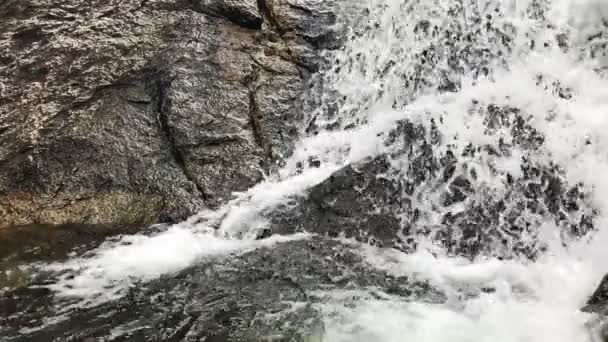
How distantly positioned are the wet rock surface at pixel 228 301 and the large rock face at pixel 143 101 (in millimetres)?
1199

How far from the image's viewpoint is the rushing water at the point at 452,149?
13.9 ft

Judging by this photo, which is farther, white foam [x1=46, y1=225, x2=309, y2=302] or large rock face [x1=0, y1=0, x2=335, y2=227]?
large rock face [x1=0, y1=0, x2=335, y2=227]

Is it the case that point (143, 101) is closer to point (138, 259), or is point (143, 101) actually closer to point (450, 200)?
point (138, 259)

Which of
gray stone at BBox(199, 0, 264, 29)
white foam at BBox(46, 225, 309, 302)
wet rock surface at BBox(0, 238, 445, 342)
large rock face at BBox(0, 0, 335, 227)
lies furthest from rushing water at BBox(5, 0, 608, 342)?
gray stone at BBox(199, 0, 264, 29)

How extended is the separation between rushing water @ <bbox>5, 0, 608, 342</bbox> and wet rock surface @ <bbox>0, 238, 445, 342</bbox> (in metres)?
0.15

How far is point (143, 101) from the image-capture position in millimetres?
6328

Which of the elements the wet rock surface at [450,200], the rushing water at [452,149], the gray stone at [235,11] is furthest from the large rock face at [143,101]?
the wet rock surface at [450,200]

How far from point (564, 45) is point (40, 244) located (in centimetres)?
575

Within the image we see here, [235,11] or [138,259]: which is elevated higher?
[235,11]

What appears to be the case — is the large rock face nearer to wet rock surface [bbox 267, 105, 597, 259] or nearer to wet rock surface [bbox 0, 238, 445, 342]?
wet rock surface [bbox 267, 105, 597, 259]

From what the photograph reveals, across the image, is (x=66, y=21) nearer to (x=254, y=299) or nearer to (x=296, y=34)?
(x=296, y=34)

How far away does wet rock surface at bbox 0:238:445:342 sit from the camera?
12.8 ft

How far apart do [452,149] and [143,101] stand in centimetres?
337

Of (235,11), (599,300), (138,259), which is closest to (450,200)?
(599,300)
